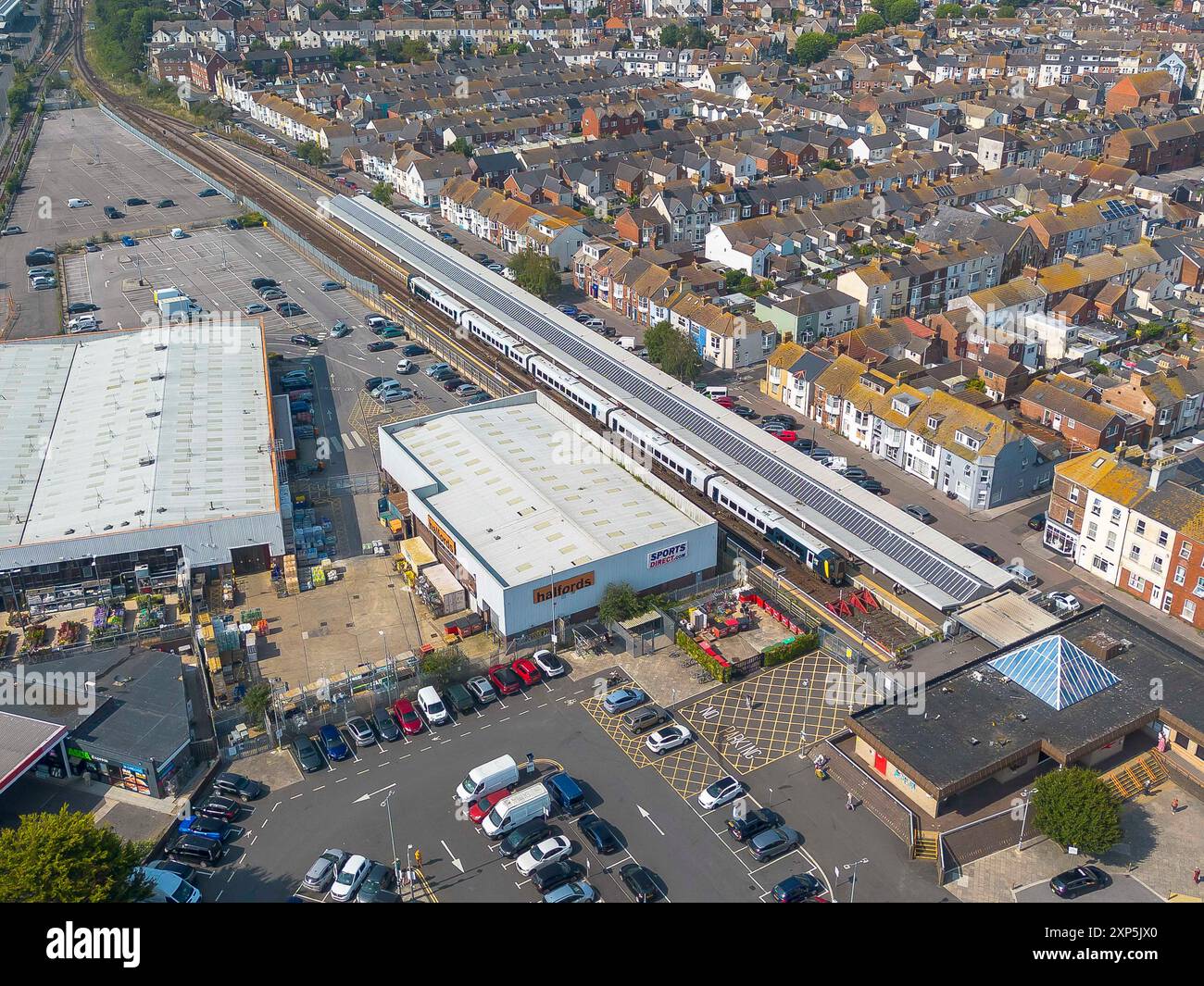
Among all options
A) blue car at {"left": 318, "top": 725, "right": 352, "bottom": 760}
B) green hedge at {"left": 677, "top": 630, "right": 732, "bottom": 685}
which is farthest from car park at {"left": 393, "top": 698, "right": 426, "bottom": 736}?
green hedge at {"left": 677, "top": 630, "right": 732, "bottom": 685}

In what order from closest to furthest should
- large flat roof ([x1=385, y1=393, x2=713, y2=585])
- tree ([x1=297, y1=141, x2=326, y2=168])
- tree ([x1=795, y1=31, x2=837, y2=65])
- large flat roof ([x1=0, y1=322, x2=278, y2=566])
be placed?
large flat roof ([x1=385, y1=393, x2=713, y2=585]) → large flat roof ([x1=0, y1=322, x2=278, y2=566]) → tree ([x1=297, y1=141, x2=326, y2=168]) → tree ([x1=795, y1=31, x2=837, y2=65])

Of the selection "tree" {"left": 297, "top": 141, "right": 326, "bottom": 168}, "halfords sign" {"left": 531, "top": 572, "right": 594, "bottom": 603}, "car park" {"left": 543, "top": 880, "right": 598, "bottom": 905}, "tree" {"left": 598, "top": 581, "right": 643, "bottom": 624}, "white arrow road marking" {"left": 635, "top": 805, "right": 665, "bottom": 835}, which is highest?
"tree" {"left": 297, "top": 141, "right": 326, "bottom": 168}

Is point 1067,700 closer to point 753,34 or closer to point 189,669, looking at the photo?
point 189,669

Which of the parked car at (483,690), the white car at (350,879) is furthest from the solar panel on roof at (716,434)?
the white car at (350,879)

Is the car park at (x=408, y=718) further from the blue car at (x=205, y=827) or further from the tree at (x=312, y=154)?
the tree at (x=312, y=154)

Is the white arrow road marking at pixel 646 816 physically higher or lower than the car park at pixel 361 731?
lower

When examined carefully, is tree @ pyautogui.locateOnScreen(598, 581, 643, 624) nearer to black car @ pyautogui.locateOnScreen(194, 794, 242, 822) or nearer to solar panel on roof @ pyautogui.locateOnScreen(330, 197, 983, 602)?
solar panel on roof @ pyautogui.locateOnScreen(330, 197, 983, 602)
